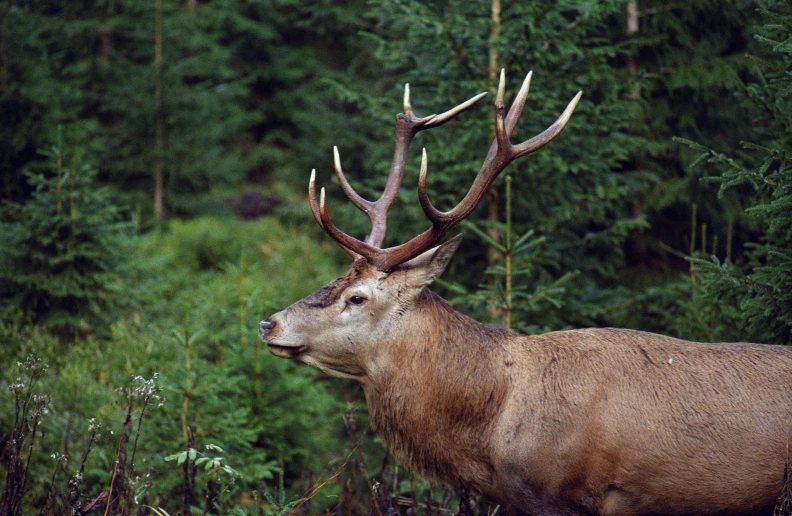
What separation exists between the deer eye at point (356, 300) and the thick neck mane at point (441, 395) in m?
0.34

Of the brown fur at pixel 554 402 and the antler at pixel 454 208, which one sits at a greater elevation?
the antler at pixel 454 208

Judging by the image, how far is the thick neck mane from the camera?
15.9ft

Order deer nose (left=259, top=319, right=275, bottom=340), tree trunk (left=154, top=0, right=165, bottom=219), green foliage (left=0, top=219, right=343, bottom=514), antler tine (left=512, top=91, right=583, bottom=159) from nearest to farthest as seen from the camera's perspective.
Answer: deer nose (left=259, top=319, right=275, bottom=340), antler tine (left=512, top=91, right=583, bottom=159), green foliage (left=0, top=219, right=343, bottom=514), tree trunk (left=154, top=0, right=165, bottom=219)

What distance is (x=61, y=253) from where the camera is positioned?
27.3 feet

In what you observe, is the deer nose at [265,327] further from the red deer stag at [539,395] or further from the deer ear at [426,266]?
the deer ear at [426,266]

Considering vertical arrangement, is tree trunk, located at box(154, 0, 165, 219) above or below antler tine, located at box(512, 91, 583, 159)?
below

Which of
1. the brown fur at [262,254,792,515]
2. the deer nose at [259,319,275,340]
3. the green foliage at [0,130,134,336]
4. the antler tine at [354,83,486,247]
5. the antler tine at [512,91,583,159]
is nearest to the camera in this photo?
the brown fur at [262,254,792,515]

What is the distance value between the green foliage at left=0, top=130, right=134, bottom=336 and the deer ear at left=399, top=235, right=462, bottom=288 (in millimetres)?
4338

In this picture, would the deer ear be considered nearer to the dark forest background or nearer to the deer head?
the deer head

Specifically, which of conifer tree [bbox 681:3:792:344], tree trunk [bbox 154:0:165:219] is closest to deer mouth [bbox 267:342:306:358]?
conifer tree [bbox 681:3:792:344]

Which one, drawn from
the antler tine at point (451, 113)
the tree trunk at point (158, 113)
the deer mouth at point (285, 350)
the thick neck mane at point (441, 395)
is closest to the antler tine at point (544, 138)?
the antler tine at point (451, 113)

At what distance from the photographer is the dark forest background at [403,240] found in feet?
18.2

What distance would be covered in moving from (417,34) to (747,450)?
4.89 m

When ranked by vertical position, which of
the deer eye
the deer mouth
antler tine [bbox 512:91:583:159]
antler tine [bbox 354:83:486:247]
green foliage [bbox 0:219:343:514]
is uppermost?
antler tine [bbox 512:91:583:159]
